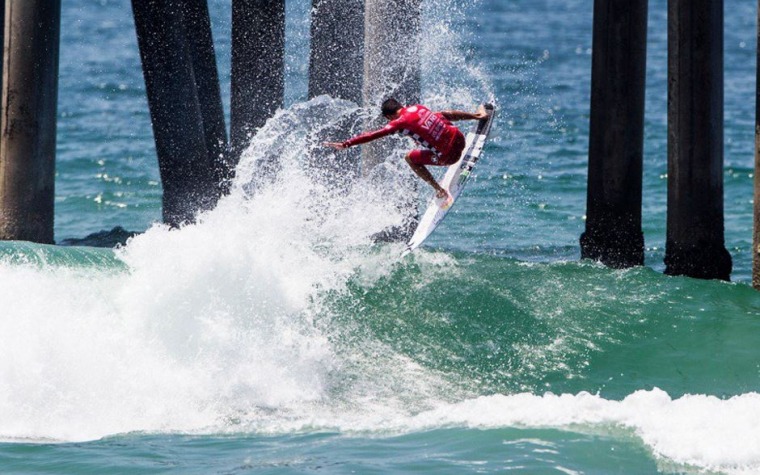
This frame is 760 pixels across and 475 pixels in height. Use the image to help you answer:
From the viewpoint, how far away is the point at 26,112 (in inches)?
543

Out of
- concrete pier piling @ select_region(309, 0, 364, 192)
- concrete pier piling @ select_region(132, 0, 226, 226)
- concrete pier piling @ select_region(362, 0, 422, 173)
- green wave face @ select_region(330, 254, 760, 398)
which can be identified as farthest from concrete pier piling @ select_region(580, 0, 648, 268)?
concrete pier piling @ select_region(132, 0, 226, 226)

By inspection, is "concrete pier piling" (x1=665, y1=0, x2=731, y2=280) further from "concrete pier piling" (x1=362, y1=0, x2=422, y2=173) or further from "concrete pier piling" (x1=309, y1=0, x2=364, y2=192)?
"concrete pier piling" (x1=309, y1=0, x2=364, y2=192)

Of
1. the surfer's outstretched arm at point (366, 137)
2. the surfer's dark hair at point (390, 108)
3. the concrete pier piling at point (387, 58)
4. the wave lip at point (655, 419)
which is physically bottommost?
the wave lip at point (655, 419)

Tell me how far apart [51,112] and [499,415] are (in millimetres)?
6991

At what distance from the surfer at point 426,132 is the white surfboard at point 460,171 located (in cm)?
25

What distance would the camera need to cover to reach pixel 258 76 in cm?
1516

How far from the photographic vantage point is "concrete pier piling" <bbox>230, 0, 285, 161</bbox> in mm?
15133

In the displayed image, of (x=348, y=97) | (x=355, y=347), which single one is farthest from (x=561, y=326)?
(x=348, y=97)

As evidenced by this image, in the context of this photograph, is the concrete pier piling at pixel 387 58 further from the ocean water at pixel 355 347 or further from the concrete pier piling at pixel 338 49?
the concrete pier piling at pixel 338 49

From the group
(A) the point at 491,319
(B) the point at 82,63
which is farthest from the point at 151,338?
(B) the point at 82,63

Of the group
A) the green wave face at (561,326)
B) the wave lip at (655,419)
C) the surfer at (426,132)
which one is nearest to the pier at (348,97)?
the green wave face at (561,326)

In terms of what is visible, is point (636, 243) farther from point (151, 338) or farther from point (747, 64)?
point (747, 64)

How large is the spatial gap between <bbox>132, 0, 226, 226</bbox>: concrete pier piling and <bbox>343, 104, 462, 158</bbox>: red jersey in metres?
2.88

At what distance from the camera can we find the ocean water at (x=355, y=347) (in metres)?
8.91
